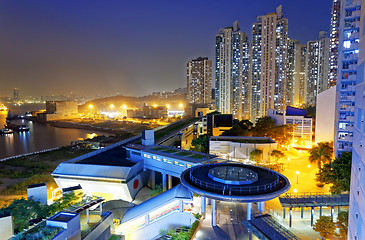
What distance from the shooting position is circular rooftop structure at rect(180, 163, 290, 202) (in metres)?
8.20

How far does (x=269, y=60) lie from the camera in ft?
137

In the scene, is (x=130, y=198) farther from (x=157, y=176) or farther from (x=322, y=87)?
(x=322, y=87)

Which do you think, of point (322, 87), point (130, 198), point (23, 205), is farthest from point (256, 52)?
point (23, 205)

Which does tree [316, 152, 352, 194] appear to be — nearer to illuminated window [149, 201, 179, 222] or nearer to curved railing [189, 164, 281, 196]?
curved railing [189, 164, 281, 196]

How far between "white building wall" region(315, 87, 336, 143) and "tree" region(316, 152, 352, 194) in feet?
31.5

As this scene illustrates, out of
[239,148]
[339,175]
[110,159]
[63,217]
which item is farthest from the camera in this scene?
[239,148]

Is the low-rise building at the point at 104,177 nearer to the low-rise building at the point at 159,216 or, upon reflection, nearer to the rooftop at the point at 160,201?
the rooftop at the point at 160,201

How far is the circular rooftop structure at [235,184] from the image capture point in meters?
8.20

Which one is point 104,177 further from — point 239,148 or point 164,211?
point 239,148

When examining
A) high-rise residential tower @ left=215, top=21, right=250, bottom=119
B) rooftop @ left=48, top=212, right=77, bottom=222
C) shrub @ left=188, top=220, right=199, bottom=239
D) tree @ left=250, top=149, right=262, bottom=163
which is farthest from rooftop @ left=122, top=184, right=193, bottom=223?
high-rise residential tower @ left=215, top=21, right=250, bottom=119

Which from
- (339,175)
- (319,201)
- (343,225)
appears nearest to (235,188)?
(343,225)

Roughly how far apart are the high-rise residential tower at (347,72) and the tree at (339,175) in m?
4.45

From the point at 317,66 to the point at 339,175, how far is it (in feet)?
179

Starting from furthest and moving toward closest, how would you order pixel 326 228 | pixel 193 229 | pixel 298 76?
pixel 298 76, pixel 193 229, pixel 326 228
